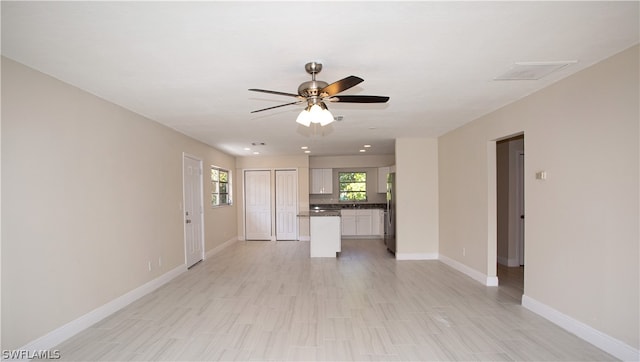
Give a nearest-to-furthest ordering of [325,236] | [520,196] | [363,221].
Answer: [520,196], [325,236], [363,221]

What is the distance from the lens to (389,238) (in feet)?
21.3

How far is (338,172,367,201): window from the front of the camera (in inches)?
360

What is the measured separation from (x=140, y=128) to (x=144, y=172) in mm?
605

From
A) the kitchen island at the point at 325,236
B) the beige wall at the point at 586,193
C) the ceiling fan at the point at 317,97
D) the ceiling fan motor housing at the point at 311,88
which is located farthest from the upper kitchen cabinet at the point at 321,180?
the ceiling fan motor housing at the point at 311,88

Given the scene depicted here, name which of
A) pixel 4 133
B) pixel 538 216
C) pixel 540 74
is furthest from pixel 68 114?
pixel 538 216

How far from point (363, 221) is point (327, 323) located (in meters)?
5.53

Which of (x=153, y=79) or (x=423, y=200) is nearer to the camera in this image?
(x=153, y=79)

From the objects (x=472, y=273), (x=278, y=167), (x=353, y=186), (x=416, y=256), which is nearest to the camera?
(x=472, y=273)

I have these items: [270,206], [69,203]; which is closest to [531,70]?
[69,203]

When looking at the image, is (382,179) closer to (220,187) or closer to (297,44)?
(220,187)

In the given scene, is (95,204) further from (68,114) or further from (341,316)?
(341,316)

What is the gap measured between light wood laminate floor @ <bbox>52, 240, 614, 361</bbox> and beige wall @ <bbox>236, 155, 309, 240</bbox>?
Answer: 3407mm

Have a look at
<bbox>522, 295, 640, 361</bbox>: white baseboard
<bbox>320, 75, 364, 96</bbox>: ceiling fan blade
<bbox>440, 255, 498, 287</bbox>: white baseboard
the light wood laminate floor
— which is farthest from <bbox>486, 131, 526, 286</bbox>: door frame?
<bbox>320, 75, 364, 96</bbox>: ceiling fan blade

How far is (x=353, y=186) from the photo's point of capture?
9164 millimetres
